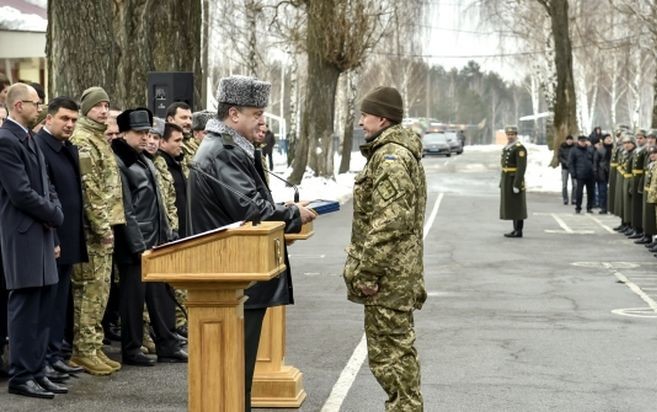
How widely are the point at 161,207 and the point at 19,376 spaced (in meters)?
2.20

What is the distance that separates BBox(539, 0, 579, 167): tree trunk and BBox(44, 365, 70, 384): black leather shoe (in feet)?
132

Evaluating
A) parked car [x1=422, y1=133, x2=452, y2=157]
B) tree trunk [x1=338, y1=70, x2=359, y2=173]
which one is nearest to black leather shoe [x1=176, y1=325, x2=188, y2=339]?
tree trunk [x1=338, y1=70, x2=359, y2=173]

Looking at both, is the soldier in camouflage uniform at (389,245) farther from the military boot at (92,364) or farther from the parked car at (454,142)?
the parked car at (454,142)

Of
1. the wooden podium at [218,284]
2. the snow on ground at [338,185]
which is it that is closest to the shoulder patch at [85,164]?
the wooden podium at [218,284]

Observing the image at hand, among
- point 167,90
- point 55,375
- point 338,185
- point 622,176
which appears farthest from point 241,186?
point 338,185

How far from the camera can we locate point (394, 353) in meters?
7.97

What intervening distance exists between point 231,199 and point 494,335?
18.3ft

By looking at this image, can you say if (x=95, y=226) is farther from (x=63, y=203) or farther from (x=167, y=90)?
(x=167, y=90)

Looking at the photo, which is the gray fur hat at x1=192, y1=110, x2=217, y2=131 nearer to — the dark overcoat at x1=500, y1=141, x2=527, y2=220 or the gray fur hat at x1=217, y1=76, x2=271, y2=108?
the gray fur hat at x1=217, y1=76, x2=271, y2=108

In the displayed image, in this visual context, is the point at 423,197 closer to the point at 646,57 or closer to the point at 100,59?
the point at 100,59

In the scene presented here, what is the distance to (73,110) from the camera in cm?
1020

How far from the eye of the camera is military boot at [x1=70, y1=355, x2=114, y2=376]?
10555 millimetres

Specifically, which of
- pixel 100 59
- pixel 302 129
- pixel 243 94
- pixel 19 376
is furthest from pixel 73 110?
pixel 302 129

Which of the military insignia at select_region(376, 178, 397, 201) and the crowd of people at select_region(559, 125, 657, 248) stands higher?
the military insignia at select_region(376, 178, 397, 201)
